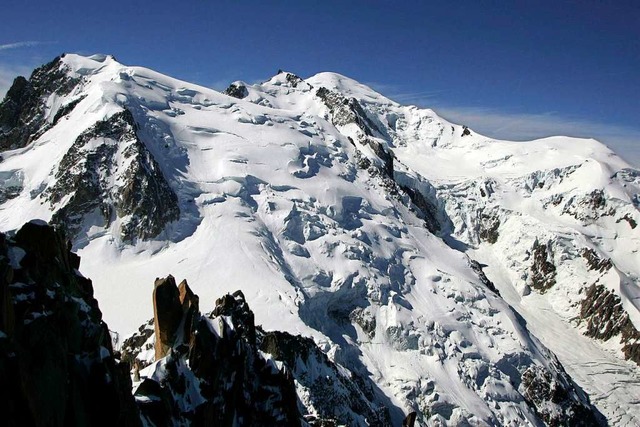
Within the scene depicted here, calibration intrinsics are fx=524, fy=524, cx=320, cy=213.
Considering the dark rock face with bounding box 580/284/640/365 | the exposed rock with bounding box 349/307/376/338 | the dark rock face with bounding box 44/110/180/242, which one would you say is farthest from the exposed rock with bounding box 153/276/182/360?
the dark rock face with bounding box 580/284/640/365

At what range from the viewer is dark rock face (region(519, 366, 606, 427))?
75.0 m

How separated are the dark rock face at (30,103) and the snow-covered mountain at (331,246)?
15.6 inches

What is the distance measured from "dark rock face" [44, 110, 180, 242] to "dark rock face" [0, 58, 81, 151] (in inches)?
865

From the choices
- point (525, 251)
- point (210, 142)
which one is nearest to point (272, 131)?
point (210, 142)

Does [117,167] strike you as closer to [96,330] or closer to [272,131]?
[272,131]

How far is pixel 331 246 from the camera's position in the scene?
8231cm

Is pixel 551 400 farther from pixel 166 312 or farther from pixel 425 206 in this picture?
pixel 166 312

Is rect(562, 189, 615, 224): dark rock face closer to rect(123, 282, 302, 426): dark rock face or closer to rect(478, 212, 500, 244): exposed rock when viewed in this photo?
rect(478, 212, 500, 244): exposed rock

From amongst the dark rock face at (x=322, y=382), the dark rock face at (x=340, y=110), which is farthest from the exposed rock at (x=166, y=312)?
the dark rock face at (x=340, y=110)

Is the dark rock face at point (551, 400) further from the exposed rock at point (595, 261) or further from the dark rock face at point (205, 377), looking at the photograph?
the dark rock face at point (205, 377)

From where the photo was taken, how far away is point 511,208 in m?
138

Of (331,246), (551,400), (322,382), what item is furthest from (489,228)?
(322,382)

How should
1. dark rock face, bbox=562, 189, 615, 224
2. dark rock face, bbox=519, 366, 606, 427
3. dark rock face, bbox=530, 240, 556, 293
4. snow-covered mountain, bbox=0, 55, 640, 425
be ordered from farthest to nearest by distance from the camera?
dark rock face, bbox=562, 189, 615, 224 < dark rock face, bbox=530, 240, 556, 293 < dark rock face, bbox=519, 366, 606, 427 < snow-covered mountain, bbox=0, 55, 640, 425

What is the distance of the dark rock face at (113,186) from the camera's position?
7694cm
